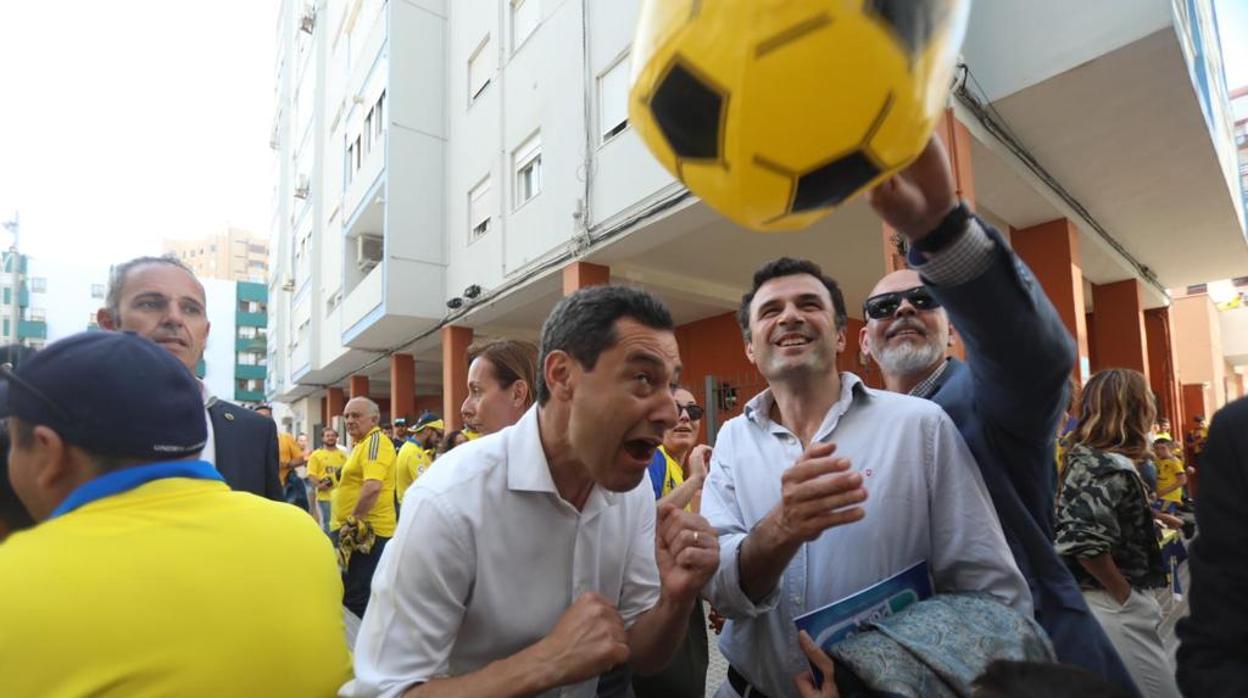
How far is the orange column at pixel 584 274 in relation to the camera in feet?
32.9

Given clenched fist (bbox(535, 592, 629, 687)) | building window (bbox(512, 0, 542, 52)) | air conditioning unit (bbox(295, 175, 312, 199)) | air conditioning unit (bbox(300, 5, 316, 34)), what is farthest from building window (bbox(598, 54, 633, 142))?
air conditioning unit (bbox(300, 5, 316, 34))

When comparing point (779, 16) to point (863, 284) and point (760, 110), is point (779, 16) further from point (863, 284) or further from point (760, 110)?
point (863, 284)

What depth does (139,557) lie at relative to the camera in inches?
49.0

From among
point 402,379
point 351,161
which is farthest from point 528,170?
point 351,161

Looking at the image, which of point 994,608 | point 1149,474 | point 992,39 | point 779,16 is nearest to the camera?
point 779,16

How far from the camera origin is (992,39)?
6414 mm

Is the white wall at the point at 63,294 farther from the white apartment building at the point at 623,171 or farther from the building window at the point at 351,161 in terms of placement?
the white apartment building at the point at 623,171

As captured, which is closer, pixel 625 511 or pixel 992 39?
pixel 625 511

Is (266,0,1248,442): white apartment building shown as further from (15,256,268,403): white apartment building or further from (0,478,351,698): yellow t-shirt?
(15,256,268,403): white apartment building

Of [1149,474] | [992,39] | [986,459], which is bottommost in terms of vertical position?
[1149,474]

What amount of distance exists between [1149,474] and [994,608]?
5.46m

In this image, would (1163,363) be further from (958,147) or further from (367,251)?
(367,251)

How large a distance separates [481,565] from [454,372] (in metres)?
12.6

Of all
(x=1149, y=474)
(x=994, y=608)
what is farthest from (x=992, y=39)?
(x=994, y=608)
